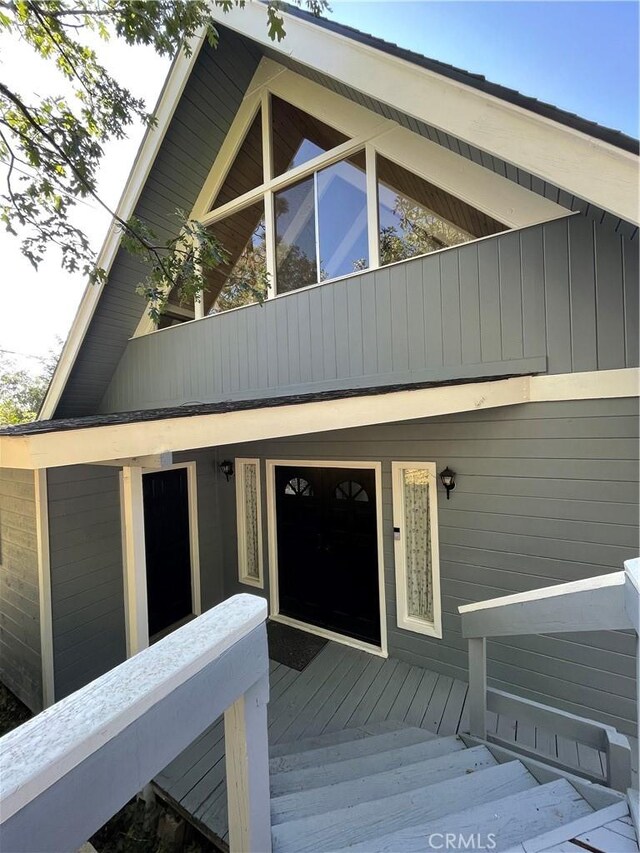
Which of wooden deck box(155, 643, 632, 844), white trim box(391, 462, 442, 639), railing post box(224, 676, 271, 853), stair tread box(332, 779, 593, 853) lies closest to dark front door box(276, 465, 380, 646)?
white trim box(391, 462, 442, 639)

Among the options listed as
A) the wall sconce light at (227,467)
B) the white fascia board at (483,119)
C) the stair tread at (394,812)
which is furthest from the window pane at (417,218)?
the stair tread at (394,812)

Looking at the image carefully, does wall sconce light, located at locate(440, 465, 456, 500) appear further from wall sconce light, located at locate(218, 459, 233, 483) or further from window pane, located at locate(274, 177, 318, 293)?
wall sconce light, located at locate(218, 459, 233, 483)

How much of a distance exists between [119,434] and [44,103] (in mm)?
3058

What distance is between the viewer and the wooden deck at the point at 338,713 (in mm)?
2553

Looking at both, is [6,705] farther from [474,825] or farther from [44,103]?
[44,103]

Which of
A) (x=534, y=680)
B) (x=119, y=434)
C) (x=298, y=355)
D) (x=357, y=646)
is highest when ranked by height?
(x=298, y=355)

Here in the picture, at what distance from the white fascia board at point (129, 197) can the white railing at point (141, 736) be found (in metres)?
4.52

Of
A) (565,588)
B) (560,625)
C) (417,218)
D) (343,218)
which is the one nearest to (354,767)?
(560,625)

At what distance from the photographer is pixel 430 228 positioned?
11.9ft

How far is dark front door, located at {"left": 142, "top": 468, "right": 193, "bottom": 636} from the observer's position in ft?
16.5

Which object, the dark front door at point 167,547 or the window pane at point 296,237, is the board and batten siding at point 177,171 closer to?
the window pane at point 296,237

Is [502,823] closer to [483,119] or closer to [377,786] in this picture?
[377,786]

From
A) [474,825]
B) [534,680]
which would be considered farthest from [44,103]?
[534,680]

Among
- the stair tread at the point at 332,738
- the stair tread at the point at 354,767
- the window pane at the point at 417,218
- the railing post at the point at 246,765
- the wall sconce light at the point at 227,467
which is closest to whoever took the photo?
the railing post at the point at 246,765
